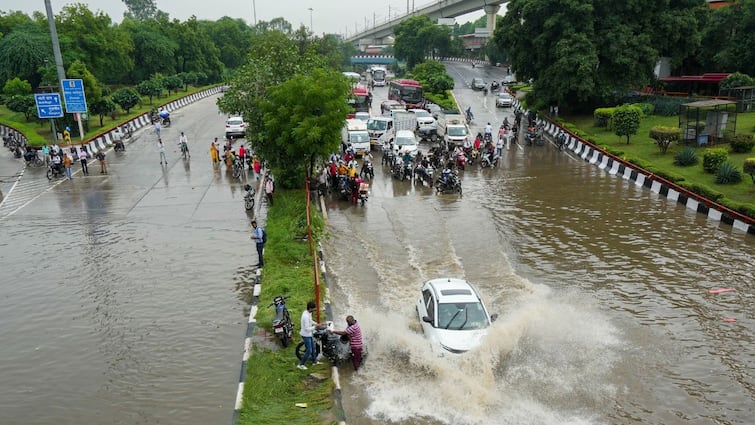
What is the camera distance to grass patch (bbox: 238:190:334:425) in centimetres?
898

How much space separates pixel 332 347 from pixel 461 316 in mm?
2611

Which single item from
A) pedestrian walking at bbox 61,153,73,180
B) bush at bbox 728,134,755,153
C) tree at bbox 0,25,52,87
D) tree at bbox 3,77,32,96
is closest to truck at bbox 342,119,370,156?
pedestrian walking at bbox 61,153,73,180

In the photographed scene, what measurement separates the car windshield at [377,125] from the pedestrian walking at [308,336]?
25542mm

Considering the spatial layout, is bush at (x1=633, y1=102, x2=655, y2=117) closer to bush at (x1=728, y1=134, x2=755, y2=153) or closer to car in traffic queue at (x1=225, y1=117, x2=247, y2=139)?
bush at (x1=728, y1=134, x2=755, y2=153)

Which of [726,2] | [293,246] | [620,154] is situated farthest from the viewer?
[726,2]

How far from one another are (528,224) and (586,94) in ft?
73.6

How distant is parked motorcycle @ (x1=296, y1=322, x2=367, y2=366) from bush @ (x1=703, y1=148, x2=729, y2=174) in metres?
20.2

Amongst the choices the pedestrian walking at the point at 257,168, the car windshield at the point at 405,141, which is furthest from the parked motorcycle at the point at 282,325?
the car windshield at the point at 405,141

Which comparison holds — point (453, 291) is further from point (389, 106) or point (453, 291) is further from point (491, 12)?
point (491, 12)

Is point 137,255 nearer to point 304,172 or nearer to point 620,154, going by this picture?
point 304,172

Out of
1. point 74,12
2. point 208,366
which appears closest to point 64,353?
point 208,366

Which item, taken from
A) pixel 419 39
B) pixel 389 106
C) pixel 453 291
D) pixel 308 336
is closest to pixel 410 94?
pixel 389 106

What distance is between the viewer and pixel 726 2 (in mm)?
49406

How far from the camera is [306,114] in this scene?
19922mm
